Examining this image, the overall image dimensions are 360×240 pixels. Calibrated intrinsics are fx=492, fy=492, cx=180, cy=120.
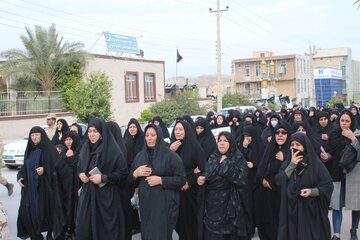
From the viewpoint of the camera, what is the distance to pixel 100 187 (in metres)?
5.32

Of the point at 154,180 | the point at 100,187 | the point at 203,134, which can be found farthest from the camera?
the point at 203,134

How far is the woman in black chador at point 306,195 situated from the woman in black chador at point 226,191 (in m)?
0.51

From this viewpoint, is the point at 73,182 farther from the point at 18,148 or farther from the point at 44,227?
the point at 18,148

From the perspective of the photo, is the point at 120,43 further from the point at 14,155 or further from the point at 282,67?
the point at 282,67

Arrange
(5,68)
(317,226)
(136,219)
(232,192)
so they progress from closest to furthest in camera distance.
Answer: (317,226), (232,192), (136,219), (5,68)

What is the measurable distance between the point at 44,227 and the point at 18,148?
29.8ft

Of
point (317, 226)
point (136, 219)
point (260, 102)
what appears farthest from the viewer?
point (260, 102)

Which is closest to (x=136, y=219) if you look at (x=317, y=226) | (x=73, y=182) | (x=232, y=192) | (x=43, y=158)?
(x=73, y=182)

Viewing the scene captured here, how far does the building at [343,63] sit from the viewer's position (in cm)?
8281

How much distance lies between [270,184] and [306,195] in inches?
49.6

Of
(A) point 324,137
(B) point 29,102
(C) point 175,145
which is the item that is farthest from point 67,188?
(B) point 29,102

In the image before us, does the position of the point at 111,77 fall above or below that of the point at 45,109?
above

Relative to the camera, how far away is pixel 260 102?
41.9m

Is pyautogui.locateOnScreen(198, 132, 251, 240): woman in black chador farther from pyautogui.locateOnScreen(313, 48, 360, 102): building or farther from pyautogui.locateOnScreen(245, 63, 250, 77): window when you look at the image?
pyautogui.locateOnScreen(313, 48, 360, 102): building
